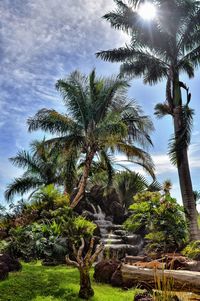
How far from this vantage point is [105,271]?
851cm

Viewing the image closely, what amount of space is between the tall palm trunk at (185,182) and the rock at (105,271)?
5742 millimetres

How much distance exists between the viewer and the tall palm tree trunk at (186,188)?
13.3 metres

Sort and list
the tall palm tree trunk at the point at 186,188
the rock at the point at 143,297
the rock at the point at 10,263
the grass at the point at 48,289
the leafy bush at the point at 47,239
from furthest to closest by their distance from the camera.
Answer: the tall palm tree trunk at the point at 186,188 → the leafy bush at the point at 47,239 → the rock at the point at 10,263 → the grass at the point at 48,289 → the rock at the point at 143,297

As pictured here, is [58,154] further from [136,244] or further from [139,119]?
[136,244]

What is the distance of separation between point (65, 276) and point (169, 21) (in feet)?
43.7

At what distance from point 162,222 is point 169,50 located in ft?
31.5

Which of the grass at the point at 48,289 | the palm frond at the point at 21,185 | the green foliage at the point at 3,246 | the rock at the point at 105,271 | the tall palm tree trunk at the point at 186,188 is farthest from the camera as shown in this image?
the palm frond at the point at 21,185

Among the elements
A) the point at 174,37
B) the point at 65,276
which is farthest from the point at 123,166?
the point at 65,276

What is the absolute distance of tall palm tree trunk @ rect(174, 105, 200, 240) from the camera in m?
13.3

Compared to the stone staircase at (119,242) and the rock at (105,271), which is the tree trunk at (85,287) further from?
the stone staircase at (119,242)

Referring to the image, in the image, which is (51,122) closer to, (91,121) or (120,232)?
(91,121)

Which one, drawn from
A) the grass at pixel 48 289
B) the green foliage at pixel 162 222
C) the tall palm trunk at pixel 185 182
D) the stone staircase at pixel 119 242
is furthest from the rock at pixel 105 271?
the tall palm trunk at pixel 185 182

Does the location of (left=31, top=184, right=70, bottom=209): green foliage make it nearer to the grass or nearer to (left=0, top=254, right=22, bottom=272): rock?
(left=0, top=254, right=22, bottom=272): rock

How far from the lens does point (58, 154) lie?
19.1 m
